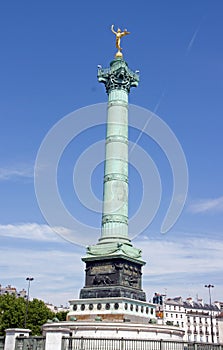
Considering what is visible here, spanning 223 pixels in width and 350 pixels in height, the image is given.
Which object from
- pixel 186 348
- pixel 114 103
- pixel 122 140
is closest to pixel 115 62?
pixel 114 103

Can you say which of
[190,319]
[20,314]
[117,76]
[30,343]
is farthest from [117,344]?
[190,319]

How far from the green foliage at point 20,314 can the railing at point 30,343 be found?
102 ft

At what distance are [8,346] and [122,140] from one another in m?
24.9

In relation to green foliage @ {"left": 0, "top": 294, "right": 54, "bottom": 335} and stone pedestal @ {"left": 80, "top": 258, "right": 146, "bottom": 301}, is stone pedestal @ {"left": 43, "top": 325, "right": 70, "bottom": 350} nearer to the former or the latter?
stone pedestal @ {"left": 80, "top": 258, "right": 146, "bottom": 301}

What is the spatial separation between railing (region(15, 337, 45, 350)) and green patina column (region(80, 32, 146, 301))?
14536 mm

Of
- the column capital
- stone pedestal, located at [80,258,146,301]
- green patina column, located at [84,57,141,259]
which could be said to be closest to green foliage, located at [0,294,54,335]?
stone pedestal, located at [80,258,146,301]

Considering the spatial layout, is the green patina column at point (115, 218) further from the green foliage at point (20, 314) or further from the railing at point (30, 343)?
the green foliage at point (20, 314)

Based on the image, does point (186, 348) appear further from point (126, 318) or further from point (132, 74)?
point (132, 74)

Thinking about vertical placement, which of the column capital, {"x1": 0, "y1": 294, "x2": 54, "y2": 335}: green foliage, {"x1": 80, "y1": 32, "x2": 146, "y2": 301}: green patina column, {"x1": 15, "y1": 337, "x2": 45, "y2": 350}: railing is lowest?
{"x1": 15, "y1": 337, "x2": 45, "y2": 350}: railing

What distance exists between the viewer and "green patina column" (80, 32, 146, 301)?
37562mm

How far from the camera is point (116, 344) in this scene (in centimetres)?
2183

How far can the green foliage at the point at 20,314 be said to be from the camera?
52.8m

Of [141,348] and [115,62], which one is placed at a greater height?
[115,62]

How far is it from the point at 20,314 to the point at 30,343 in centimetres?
3334
